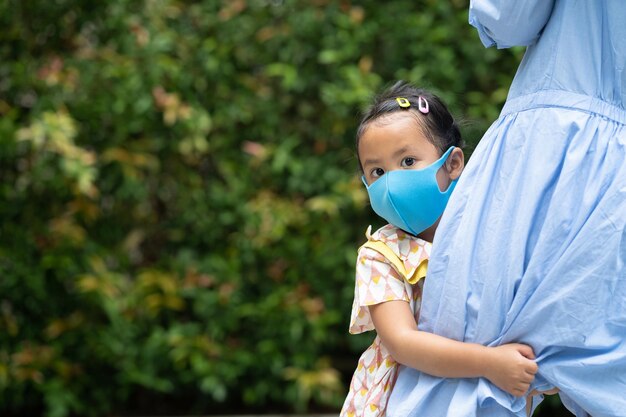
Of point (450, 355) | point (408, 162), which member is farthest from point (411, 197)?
point (450, 355)

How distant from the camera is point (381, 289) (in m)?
1.84

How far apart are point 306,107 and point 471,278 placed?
2.62 m

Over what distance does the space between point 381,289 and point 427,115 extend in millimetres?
363

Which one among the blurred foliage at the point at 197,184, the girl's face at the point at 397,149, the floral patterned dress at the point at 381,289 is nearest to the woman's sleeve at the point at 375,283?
the floral patterned dress at the point at 381,289

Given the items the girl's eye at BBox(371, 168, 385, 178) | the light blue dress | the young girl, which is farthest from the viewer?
the girl's eye at BBox(371, 168, 385, 178)

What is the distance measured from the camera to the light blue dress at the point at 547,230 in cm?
164

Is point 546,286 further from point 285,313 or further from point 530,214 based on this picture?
point 285,313

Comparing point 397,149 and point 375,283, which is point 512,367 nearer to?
point 375,283

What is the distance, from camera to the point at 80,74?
13.5ft

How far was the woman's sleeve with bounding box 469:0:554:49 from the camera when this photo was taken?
1727 mm

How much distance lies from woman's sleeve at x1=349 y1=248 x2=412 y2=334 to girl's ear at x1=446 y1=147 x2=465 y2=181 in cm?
22

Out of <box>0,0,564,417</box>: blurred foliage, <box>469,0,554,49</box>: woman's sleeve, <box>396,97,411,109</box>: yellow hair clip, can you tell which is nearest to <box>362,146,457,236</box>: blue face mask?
<box>396,97,411,109</box>: yellow hair clip

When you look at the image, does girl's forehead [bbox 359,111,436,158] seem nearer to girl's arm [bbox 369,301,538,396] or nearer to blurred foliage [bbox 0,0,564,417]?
girl's arm [bbox 369,301,538,396]

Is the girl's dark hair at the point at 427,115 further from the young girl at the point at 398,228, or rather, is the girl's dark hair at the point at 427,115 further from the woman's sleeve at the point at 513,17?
the woman's sleeve at the point at 513,17
